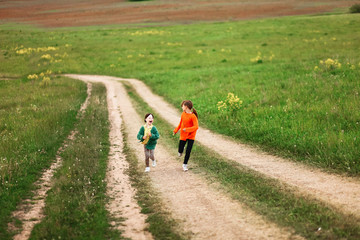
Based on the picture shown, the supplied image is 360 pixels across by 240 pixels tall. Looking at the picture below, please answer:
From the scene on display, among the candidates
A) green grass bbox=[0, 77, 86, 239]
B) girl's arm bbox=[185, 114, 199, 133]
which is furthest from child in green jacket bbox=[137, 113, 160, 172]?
green grass bbox=[0, 77, 86, 239]

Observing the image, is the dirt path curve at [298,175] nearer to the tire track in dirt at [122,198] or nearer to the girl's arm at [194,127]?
the girl's arm at [194,127]

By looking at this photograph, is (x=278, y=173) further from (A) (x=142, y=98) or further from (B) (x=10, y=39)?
(B) (x=10, y=39)

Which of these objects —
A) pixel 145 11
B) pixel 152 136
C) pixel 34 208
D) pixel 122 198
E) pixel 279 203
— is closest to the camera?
pixel 279 203

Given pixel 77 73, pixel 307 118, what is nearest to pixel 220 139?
pixel 307 118

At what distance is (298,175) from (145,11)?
298ft

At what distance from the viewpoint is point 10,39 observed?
5688 centimetres

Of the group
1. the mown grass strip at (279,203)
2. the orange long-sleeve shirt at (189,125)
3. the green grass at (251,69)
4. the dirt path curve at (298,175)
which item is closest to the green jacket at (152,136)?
the orange long-sleeve shirt at (189,125)

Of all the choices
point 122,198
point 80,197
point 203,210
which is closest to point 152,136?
point 122,198

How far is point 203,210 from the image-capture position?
6.88 m

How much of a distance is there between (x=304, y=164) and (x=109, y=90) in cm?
2003

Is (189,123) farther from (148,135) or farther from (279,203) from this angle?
(279,203)

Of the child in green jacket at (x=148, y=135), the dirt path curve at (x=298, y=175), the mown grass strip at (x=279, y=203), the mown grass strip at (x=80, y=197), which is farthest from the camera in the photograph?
the child in green jacket at (x=148, y=135)

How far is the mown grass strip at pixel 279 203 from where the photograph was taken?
18.7 feet

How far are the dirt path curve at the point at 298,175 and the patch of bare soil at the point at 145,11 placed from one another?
70.6 m
